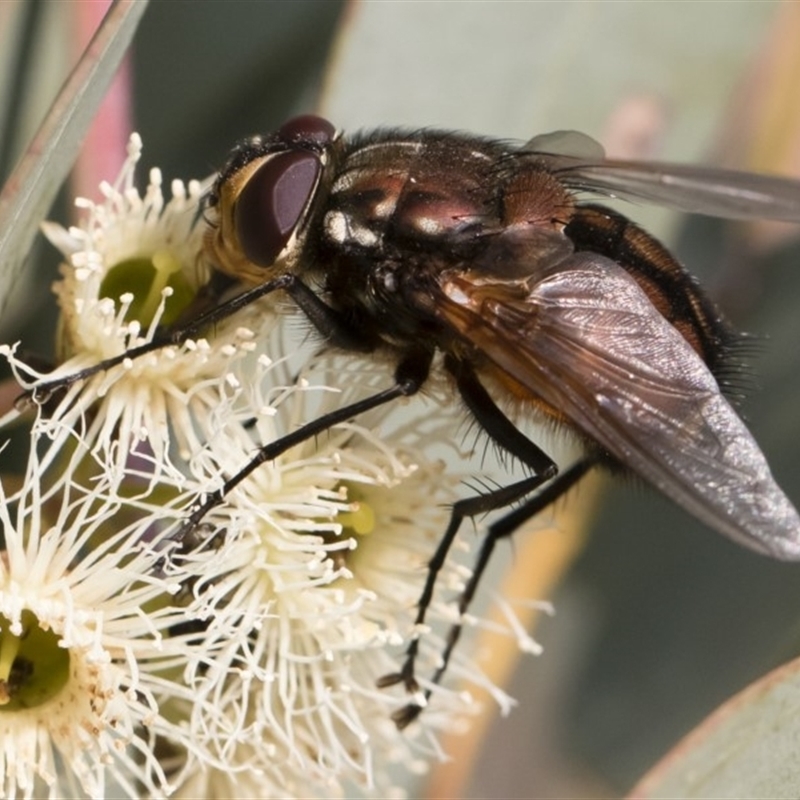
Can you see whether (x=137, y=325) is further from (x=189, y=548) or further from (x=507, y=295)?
(x=507, y=295)

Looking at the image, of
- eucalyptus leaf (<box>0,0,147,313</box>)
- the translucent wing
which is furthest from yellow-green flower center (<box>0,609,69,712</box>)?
the translucent wing

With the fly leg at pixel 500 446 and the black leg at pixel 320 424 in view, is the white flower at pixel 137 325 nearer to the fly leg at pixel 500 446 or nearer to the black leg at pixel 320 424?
the black leg at pixel 320 424

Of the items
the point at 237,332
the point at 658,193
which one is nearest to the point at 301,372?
the point at 237,332

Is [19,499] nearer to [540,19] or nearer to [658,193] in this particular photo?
[658,193]

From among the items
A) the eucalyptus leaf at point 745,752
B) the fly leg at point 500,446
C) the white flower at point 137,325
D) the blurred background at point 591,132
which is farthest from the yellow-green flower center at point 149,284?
the eucalyptus leaf at point 745,752

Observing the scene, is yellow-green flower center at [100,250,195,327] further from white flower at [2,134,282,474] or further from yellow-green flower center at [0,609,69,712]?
yellow-green flower center at [0,609,69,712]
